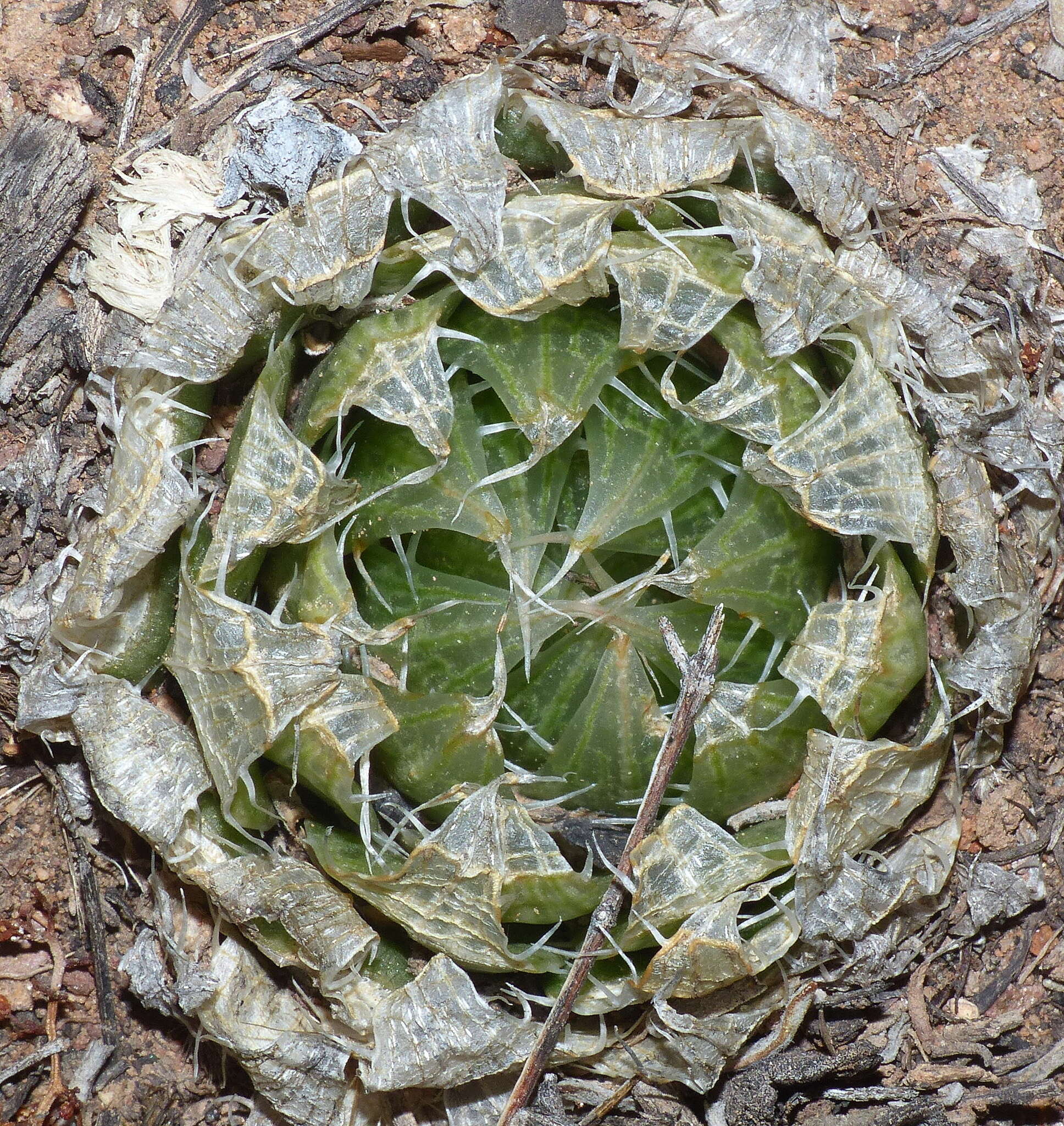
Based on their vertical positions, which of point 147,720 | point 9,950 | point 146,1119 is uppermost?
point 147,720

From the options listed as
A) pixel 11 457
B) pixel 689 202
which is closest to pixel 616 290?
pixel 689 202

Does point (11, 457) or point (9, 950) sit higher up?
point (11, 457)

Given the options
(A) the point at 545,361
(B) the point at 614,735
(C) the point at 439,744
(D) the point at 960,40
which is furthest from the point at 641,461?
(D) the point at 960,40

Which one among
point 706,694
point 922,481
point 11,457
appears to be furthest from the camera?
point 11,457

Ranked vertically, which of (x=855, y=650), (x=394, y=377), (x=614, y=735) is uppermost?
(x=394, y=377)

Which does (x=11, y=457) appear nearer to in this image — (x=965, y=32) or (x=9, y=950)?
(x=9, y=950)

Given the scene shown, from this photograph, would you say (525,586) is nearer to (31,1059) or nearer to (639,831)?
(639,831)
